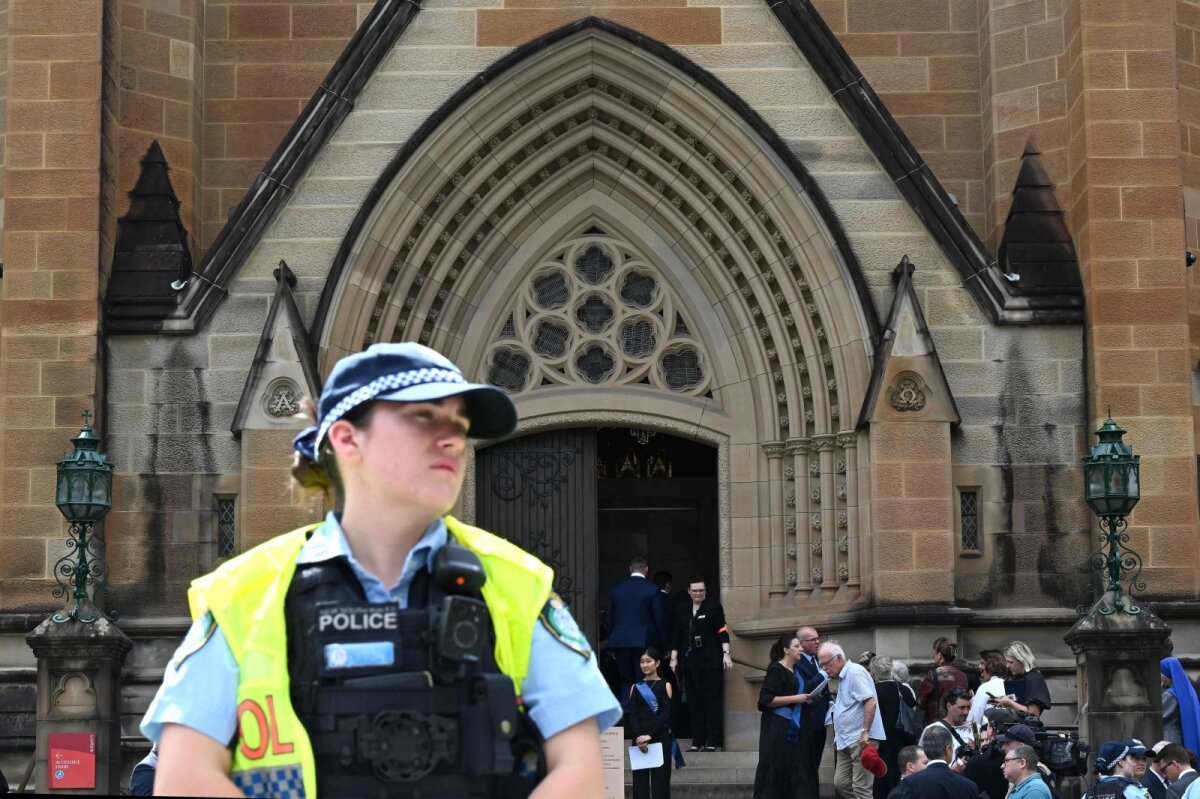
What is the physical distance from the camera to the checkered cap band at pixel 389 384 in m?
3.33

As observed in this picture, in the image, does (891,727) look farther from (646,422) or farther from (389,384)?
(389,384)

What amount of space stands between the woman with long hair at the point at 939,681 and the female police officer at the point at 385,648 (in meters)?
10.5

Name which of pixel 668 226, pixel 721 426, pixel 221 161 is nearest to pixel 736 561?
pixel 721 426

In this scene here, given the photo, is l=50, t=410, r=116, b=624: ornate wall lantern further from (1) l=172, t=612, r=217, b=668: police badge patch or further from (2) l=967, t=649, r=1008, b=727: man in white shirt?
(1) l=172, t=612, r=217, b=668: police badge patch

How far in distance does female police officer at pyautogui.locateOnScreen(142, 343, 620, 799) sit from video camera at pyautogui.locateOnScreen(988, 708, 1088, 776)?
8.41 m

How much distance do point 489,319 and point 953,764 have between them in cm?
692

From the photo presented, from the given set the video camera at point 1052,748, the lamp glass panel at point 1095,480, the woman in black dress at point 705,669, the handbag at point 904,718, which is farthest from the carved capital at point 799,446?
the video camera at point 1052,748

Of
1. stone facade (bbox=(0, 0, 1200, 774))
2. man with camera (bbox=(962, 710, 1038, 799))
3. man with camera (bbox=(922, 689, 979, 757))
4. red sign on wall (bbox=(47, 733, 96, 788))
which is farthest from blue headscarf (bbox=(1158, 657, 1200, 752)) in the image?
red sign on wall (bbox=(47, 733, 96, 788))

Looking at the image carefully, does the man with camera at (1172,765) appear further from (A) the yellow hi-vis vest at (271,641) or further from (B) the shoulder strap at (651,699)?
(A) the yellow hi-vis vest at (271,641)

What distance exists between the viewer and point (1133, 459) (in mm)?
14430

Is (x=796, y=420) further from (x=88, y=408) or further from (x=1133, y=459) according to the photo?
(x=88, y=408)

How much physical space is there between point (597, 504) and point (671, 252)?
95.3 inches

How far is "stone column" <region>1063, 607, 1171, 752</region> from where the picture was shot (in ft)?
45.1

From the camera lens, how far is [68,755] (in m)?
13.9
